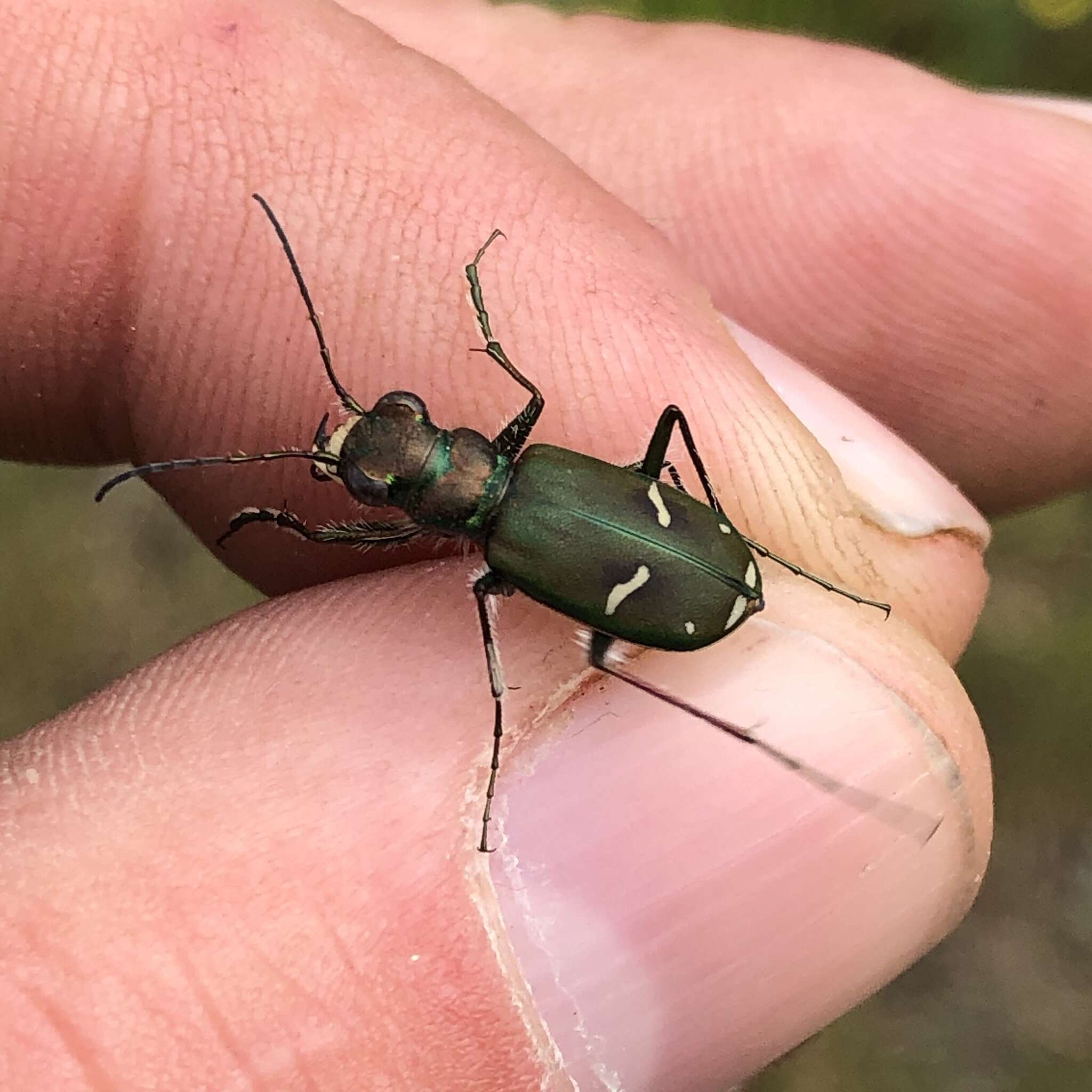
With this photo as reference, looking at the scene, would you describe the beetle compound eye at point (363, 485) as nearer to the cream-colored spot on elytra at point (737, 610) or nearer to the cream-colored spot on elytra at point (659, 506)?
the cream-colored spot on elytra at point (659, 506)

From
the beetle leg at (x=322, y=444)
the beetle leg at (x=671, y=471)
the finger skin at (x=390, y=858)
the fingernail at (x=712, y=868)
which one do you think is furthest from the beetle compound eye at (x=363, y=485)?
the fingernail at (x=712, y=868)

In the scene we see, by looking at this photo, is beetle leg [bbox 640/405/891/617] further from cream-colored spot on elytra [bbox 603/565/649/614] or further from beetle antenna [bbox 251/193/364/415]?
beetle antenna [bbox 251/193/364/415]

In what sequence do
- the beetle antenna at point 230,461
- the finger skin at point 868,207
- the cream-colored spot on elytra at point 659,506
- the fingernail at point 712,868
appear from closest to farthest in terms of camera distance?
the fingernail at point 712,868 → the cream-colored spot on elytra at point 659,506 → the beetle antenna at point 230,461 → the finger skin at point 868,207

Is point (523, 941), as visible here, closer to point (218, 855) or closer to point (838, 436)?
point (218, 855)

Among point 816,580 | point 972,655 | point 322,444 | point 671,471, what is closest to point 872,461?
point 816,580

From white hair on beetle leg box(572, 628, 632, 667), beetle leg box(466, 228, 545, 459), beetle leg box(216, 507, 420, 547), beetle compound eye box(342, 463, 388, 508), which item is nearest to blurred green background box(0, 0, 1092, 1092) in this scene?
beetle leg box(466, 228, 545, 459)

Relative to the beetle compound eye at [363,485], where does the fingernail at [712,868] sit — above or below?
below

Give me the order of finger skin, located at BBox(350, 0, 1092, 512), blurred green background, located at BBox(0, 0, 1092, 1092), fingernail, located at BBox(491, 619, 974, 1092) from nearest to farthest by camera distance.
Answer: fingernail, located at BBox(491, 619, 974, 1092)
finger skin, located at BBox(350, 0, 1092, 512)
blurred green background, located at BBox(0, 0, 1092, 1092)

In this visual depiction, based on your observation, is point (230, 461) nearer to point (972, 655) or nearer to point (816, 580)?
point (816, 580)
